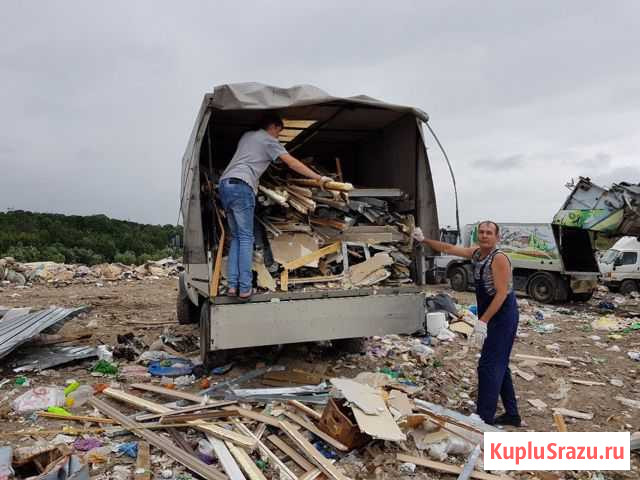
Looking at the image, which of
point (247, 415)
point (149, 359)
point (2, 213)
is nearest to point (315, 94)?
point (247, 415)

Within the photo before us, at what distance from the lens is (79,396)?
176 inches

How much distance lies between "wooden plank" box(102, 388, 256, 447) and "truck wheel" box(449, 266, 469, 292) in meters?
13.6

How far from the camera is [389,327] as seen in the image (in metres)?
4.87

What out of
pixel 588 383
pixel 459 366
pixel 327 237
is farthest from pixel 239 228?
pixel 588 383

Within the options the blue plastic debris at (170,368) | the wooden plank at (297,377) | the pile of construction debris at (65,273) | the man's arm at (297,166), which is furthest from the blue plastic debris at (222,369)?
the pile of construction debris at (65,273)

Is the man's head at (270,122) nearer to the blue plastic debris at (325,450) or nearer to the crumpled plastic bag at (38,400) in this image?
the blue plastic debris at (325,450)

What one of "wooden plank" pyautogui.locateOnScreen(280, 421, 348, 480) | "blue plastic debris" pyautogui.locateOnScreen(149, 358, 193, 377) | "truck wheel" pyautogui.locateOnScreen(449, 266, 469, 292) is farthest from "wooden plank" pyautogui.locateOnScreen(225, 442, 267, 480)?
"truck wheel" pyautogui.locateOnScreen(449, 266, 469, 292)

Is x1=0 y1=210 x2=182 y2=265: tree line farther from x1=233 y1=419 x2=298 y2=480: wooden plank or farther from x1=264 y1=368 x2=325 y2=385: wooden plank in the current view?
x1=233 y1=419 x2=298 y2=480: wooden plank

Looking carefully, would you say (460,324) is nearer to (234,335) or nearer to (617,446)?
(617,446)

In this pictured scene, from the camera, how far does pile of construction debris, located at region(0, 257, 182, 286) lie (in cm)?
1588

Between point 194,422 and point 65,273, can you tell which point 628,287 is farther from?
point 65,273

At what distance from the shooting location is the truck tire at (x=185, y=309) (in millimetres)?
7746

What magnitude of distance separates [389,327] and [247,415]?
1754 mm

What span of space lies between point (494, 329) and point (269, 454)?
224 cm
